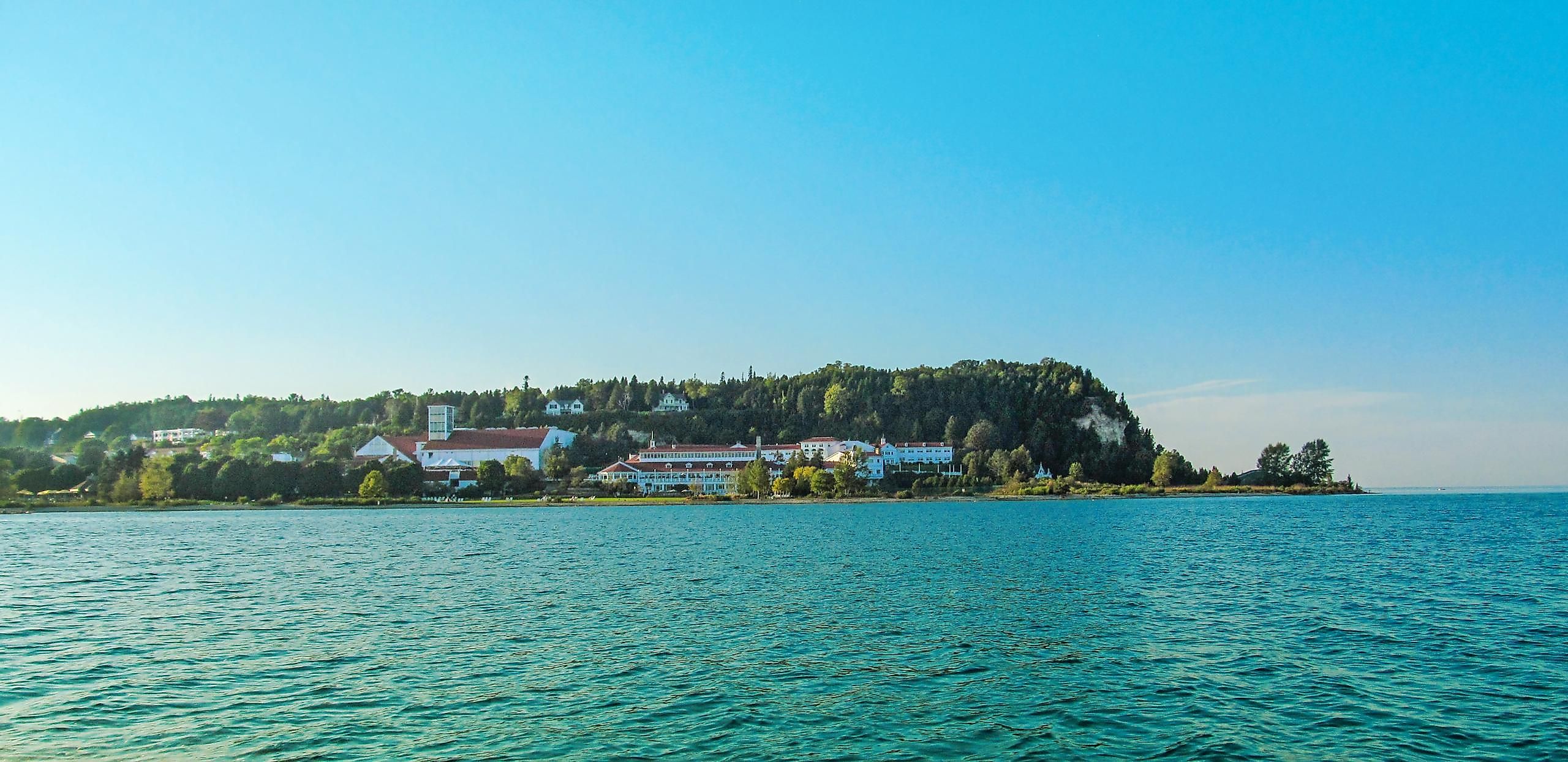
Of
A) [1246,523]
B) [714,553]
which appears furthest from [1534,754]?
[1246,523]

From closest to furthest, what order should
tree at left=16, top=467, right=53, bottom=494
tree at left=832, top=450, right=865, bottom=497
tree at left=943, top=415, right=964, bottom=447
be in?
tree at left=16, top=467, right=53, bottom=494 < tree at left=832, top=450, right=865, bottom=497 < tree at left=943, top=415, right=964, bottom=447

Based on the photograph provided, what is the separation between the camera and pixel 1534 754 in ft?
40.9

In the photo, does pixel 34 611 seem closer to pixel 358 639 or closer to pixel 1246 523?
pixel 358 639

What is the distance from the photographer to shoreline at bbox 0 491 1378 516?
10619cm

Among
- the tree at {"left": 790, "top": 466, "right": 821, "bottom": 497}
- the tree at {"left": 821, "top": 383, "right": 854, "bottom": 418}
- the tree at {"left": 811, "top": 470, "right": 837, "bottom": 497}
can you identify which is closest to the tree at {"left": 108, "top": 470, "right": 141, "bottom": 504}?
the tree at {"left": 790, "top": 466, "right": 821, "bottom": 497}

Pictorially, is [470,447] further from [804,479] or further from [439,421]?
[804,479]

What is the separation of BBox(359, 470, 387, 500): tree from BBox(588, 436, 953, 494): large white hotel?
94.4 ft

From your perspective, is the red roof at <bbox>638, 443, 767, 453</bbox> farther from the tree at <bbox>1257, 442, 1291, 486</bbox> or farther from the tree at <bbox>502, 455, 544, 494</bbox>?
the tree at <bbox>1257, 442, 1291, 486</bbox>

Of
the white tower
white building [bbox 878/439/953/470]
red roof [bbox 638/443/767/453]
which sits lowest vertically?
white building [bbox 878/439/953/470]

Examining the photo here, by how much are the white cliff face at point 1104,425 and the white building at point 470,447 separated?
89.4 metres

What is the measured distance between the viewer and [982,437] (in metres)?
158

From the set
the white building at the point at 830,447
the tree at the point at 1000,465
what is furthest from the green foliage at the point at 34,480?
the tree at the point at 1000,465

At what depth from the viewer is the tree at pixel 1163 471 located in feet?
476

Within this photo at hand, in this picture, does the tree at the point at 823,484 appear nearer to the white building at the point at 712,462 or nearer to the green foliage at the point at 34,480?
the white building at the point at 712,462
